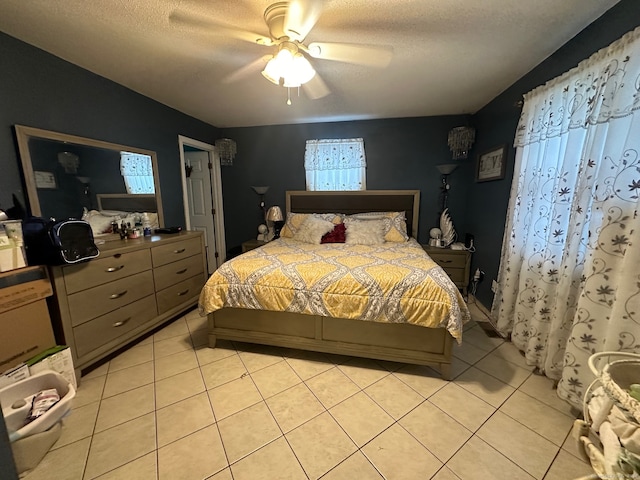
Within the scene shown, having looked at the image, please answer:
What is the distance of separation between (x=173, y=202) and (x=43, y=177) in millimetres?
1340

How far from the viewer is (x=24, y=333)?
1.52m

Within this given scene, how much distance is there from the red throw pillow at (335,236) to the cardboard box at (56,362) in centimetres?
229

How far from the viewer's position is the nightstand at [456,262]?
123 inches

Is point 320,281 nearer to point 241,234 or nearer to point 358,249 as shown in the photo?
point 358,249

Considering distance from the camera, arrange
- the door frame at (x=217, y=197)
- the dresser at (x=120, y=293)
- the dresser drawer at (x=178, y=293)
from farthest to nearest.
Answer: the door frame at (x=217, y=197), the dresser drawer at (x=178, y=293), the dresser at (x=120, y=293)

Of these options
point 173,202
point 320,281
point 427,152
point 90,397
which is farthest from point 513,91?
point 90,397

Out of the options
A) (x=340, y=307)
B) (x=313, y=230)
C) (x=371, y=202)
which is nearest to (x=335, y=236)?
(x=313, y=230)

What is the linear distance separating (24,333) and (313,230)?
2.41 meters

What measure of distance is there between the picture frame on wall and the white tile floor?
1.80 metres

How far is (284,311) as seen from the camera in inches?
78.9

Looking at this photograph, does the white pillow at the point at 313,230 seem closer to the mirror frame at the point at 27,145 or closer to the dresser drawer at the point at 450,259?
the dresser drawer at the point at 450,259

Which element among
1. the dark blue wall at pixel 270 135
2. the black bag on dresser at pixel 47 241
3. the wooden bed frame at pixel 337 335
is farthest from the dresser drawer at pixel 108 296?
the dark blue wall at pixel 270 135

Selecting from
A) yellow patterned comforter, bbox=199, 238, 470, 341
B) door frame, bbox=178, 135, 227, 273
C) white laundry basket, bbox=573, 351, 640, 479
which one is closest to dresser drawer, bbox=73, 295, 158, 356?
yellow patterned comforter, bbox=199, 238, 470, 341

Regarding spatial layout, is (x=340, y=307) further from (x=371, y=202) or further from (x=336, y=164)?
(x=336, y=164)
